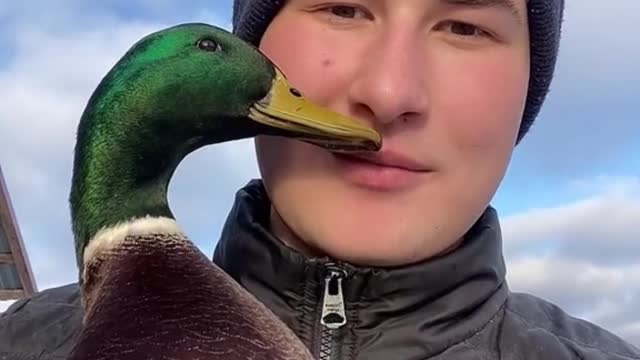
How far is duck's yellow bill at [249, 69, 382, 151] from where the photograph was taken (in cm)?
153

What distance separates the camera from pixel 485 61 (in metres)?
1.74

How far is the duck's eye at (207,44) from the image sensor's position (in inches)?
59.5

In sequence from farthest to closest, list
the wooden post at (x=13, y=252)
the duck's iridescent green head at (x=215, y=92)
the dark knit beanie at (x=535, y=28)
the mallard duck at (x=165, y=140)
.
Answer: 1. the wooden post at (x=13, y=252)
2. the dark knit beanie at (x=535, y=28)
3. the duck's iridescent green head at (x=215, y=92)
4. the mallard duck at (x=165, y=140)

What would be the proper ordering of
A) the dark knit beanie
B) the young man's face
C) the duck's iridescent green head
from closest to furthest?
the duck's iridescent green head < the young man's face < the dark knit beanie

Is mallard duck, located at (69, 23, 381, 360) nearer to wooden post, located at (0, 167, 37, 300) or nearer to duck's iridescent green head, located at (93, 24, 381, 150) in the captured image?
duck's iridescent green head, located at (93, 24, 381, 150)

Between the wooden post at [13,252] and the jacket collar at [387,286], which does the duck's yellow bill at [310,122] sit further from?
the wooden post at [13,252]

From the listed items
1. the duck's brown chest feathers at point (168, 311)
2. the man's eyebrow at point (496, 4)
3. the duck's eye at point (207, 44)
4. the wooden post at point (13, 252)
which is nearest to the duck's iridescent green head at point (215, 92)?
the duck's eye at point (207, 44)

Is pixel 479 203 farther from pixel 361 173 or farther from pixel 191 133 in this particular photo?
pixel 191 133

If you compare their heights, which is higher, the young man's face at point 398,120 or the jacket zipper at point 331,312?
the young man's face at point 398,120

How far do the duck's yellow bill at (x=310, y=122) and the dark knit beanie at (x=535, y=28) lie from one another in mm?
309

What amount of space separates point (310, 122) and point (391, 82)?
143 millimetres

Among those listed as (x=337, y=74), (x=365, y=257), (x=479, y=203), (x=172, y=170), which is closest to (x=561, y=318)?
(x=479, y=203)

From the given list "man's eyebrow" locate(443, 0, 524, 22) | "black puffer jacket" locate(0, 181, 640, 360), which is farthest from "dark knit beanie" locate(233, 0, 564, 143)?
"black puffer jacket" locate(0, 181, 640, 360)

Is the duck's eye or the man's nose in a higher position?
the duck's eye
